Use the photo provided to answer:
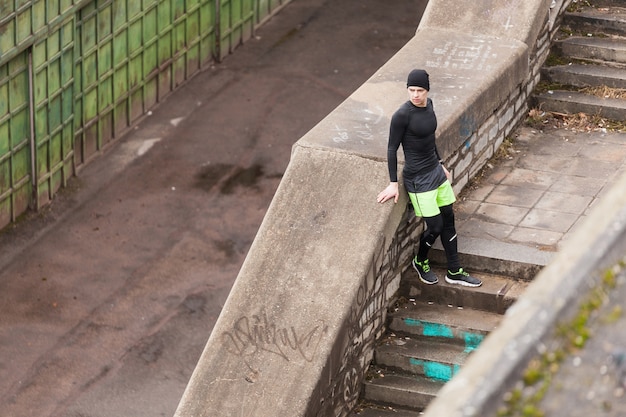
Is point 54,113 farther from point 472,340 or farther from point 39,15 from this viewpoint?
point 472,340

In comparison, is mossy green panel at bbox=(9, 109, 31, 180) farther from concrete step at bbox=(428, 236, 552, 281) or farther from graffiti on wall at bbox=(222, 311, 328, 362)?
graffiti on wall at bbox=(222, 311, 328, 362)

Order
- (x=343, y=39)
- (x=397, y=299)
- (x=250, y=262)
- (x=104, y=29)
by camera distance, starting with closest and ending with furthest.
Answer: (x=250, y=262), (x=397, y=299), (x=104, y=29), (x=343, y=39)

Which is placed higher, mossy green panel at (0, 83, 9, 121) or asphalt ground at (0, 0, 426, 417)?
mossy green panel at (0, 83, 9, 121)

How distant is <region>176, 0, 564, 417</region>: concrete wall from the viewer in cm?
881

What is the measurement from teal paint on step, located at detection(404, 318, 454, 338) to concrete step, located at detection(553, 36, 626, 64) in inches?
150

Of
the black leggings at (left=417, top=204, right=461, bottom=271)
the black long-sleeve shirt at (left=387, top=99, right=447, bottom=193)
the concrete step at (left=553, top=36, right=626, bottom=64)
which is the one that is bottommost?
the black leggings at (left=417, top=204, right=461, bottom=271)

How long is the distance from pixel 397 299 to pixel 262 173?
19.8 ft

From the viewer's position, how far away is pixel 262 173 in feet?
51.4

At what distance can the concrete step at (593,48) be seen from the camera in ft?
40.2

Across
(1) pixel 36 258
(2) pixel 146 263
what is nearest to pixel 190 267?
(2) pixel 146 263

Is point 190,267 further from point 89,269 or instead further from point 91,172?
point 91,172

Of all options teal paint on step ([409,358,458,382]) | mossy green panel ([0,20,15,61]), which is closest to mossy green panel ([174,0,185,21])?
mossy green panel ([0,20,15,61])

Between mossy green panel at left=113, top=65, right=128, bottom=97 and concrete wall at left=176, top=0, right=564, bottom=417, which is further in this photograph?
mossy green panel at left=113, top=65, right=128, bottom=97

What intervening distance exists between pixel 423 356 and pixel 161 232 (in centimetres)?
548
